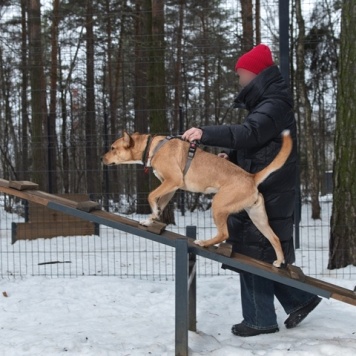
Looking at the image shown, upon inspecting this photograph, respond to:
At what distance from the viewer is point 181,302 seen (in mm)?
3553

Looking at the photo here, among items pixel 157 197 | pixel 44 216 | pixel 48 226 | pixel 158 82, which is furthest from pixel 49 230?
pixel 157 197

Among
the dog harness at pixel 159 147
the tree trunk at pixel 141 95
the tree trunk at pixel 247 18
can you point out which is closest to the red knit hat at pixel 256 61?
the dog harness at pixel 159 147

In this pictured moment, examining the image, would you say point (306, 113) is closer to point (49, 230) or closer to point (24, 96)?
point (49, 230)

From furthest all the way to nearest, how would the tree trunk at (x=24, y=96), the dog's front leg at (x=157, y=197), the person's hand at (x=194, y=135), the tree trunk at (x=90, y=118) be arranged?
the tree trunk at (x=24, y=96) → the tree trunk at (x=90, y=118) → the dog's front leg at (x=157, y=197) → the person's hand at (x=194, y=135)

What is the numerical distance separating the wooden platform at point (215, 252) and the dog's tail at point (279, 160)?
0.56 m

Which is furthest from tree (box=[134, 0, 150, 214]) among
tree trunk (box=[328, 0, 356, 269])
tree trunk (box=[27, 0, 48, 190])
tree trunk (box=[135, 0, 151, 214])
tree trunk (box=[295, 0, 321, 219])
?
tree trunk (box=[328, 0, 356, 269])

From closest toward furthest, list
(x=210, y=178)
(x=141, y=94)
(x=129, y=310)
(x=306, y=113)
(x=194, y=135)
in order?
(x=194, y=135) < (x=210, y=178) < (x=129, y=310) < (x=306, y=113) < (x=141, y=94)

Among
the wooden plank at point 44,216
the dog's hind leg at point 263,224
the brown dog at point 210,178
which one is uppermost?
the brown dog at point 210,178

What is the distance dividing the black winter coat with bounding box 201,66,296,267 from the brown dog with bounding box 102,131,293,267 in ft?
0.39

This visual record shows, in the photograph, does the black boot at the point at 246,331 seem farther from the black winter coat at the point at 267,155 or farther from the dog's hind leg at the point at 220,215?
the dog's hind leg at the point at 220,215

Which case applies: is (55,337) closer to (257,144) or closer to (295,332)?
(295,332)

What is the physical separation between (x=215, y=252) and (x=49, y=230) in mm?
6559

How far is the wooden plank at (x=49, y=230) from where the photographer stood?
9.45m

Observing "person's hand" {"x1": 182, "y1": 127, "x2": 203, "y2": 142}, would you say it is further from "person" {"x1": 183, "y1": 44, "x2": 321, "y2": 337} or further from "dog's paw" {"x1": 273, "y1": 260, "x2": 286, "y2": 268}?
"dog's paw" {"x1": 273, "y1": 260, "x2": 286, "y2": 268}
